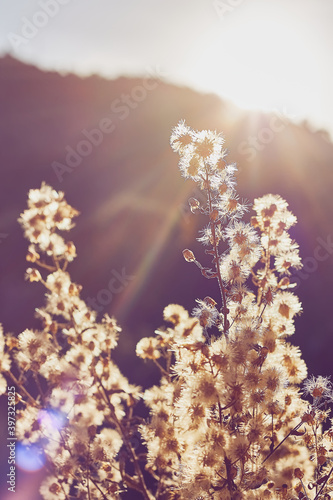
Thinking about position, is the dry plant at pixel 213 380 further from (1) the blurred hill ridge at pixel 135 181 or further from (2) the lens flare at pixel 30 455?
(1) the blurred hill ridge at pixel 135 181

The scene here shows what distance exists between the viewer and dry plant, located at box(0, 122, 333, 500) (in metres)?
0.96

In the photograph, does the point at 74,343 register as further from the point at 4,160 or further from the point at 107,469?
the point at 4,160

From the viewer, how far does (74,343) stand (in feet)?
4.48

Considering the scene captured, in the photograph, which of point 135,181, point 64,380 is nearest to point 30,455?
point 64,380

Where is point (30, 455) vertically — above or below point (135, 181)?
below

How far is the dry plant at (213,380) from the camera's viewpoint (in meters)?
0.96

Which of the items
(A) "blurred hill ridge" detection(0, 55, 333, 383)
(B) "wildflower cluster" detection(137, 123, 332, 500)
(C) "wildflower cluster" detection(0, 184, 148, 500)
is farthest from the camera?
(A) "blurred hill ridge" detection(0, 55, 333, 383)

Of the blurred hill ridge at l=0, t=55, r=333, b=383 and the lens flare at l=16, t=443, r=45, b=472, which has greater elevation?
the blurred hill ridge at l=0, t=55, r=333, b=383

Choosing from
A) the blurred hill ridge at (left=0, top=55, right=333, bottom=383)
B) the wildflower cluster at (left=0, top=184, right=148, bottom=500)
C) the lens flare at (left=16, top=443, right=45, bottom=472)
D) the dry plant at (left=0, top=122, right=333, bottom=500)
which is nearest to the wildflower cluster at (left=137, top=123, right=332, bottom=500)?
the dry plant at (left=0, top=122, right=333, bottom=500)

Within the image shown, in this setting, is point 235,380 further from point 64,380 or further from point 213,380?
point 64,380

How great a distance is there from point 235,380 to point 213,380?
0.05 metres

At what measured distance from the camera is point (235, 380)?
922 mm

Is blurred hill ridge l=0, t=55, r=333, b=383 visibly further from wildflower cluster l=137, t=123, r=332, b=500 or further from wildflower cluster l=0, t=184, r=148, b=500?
wildflower cluster l=137, t=123, r=332, b=500

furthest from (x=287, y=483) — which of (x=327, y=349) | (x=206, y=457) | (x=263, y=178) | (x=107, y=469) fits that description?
(x=263, y=178)
